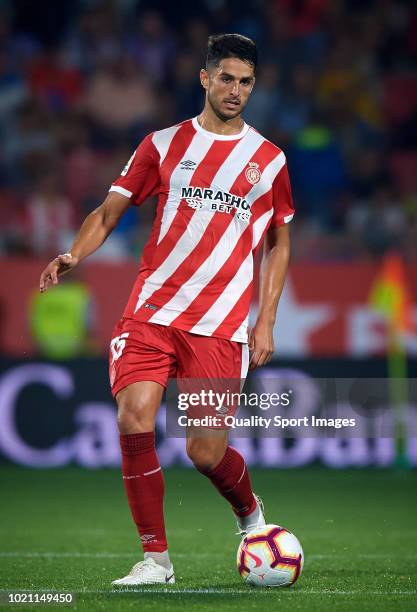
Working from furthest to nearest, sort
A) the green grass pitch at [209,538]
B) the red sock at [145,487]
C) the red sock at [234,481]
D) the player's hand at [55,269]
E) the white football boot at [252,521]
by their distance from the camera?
the white football boot at [252,521] < the red sock at [234,481] < the red sock at [145,487] < the player's hand at [55,269] < the green grass pitch at [209,538]

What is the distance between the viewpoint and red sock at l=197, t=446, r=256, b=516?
17.3 feet

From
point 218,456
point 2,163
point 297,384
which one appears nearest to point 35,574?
point 218,456

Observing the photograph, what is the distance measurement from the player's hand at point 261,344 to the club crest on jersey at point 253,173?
0.62 m

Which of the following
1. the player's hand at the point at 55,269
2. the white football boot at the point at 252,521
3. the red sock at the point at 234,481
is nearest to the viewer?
the player's hand at the point at 55,269

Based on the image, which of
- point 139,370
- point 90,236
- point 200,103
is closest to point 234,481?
point 139,370

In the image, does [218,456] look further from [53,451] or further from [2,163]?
[2,163]

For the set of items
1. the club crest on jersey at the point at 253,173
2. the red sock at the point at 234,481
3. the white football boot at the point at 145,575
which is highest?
the club crest on jersey at the point at 253,173

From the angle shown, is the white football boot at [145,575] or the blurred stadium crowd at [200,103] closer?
the white football boot at [145,575]

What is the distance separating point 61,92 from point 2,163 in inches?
46.1

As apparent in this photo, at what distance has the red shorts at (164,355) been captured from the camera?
16.4ft

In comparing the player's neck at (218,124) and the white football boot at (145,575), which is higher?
the player's neck at (218,124)

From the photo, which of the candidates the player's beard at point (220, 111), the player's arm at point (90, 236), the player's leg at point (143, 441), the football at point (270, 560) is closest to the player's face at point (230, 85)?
the player's beard at point (220, 111)

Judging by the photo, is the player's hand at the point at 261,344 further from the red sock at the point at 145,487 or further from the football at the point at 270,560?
the football at the point at 270,560

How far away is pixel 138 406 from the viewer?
491 centimetres
